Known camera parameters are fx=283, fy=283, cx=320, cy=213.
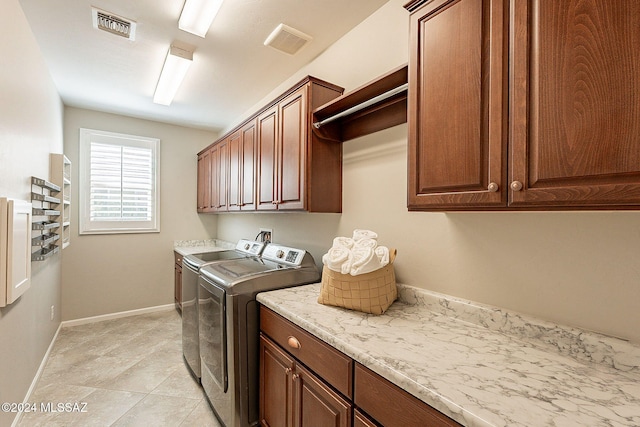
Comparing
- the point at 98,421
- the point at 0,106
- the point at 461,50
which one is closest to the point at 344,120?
the point at 461,50

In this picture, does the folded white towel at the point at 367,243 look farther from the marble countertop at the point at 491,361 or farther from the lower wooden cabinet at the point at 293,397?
the lower wooden cabinet at the point at 293,397

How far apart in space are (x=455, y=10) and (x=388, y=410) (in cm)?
143

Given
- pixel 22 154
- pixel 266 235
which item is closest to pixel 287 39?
pixel 266 235

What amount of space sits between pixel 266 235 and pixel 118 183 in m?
2.29

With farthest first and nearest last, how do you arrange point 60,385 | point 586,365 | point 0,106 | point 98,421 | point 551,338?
1. point 60,385
2. point 98,421
3. point 0,106
4. point 551,338
5. point 586,365

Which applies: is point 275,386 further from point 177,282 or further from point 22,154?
point 177,282

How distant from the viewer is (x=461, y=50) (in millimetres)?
1033

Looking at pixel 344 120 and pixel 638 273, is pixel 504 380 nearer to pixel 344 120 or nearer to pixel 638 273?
pixel 638 273

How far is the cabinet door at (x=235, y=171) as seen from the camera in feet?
9.31

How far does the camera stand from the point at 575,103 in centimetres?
77

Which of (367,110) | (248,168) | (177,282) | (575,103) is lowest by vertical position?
(177,282)

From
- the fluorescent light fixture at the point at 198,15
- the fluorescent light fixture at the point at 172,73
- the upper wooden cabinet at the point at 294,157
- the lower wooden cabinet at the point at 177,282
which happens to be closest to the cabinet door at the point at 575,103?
the upper wooden cabinet at the point at 294,157

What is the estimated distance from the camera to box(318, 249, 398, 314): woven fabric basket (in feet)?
4.50

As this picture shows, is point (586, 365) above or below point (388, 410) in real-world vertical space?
above
